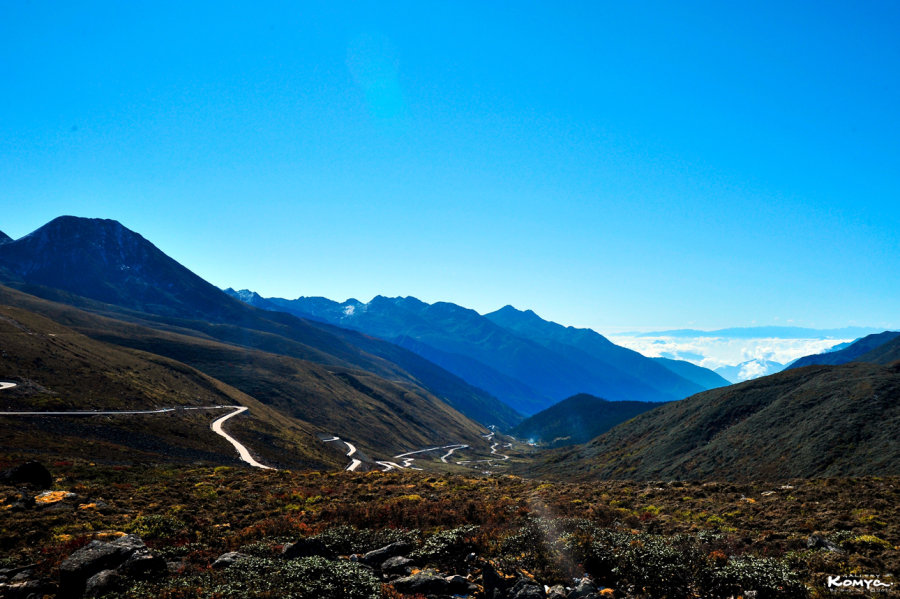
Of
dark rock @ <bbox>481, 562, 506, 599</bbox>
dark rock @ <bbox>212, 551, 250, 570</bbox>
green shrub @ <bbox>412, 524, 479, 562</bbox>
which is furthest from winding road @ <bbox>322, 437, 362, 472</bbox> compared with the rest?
dark rock @ <bbox>481, 562, 506, 599</bbox>

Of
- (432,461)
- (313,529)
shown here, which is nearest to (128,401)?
(313,529)

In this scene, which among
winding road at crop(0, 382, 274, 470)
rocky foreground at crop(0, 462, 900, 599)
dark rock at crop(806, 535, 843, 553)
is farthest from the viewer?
winding road at crop(0, 382, 274, 470)

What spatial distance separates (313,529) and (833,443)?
216ft

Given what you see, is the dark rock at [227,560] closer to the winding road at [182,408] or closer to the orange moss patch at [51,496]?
the orange moss patch at [51,496]

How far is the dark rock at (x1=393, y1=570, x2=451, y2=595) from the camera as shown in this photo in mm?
13469

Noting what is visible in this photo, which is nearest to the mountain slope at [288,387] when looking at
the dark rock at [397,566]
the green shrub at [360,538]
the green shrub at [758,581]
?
the green shrub at [360,538]

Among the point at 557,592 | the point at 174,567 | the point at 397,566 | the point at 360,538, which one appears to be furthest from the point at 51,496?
the point at 557,592

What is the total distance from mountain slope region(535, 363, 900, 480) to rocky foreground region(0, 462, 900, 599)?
25.6 m

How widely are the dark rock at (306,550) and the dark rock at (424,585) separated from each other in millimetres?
4261

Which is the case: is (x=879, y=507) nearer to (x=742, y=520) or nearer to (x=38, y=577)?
(x=742, y=520)

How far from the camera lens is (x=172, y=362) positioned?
125 m

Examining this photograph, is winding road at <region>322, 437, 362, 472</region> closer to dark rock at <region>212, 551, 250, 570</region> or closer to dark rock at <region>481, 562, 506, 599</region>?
dark rock at <region>212, 551, 250, 570</region>

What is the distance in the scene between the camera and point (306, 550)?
53.7 ft

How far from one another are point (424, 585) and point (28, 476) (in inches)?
1293
